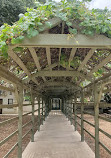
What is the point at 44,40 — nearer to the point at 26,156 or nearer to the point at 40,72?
the point at 40,72

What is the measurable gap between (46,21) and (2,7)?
9.55 metres

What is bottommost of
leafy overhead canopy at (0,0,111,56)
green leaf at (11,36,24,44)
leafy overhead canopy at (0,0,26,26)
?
green leaf at (11,36,24,44)

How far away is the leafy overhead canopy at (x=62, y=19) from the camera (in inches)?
86.9

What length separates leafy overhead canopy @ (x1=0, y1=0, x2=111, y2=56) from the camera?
2.21m

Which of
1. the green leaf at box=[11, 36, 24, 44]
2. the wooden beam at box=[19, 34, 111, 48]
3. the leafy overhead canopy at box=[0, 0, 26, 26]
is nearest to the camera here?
the green leaf at box=[11, 36, 24, 44]

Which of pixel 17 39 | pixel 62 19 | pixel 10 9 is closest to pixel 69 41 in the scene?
pixel 62 19

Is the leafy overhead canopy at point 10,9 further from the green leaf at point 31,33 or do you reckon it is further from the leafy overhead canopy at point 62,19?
the green leaf at point 31,33

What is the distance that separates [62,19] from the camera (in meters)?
2.30

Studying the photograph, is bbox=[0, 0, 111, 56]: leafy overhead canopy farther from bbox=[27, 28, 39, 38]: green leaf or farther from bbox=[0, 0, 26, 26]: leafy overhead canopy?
bbox=[0, 0, 26, 26]: leafy overhead canopy

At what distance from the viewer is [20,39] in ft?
7.20

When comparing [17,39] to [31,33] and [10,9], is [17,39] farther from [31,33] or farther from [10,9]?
[10,9]

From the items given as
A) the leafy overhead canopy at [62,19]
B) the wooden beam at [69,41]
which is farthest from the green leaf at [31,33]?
the wooden beam at [69,41]

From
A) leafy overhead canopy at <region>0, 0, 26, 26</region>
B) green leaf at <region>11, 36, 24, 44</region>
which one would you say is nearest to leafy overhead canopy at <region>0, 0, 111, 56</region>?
green leaf at <region>11, 36, 24, 44</region>

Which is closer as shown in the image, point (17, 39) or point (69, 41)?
point (17, 39)
